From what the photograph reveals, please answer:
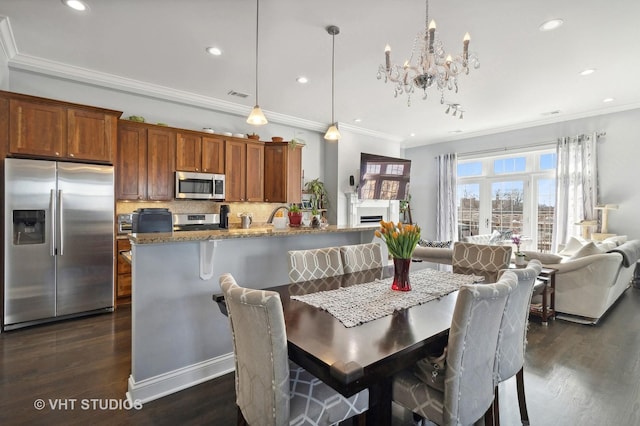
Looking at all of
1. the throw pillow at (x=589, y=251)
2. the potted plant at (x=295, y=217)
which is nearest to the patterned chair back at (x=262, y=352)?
the potted plant at (x=295, y=217)

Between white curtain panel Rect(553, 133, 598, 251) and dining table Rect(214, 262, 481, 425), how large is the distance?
17.2 ft

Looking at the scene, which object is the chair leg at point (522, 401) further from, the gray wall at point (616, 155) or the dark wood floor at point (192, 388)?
the gray wall at point (616, 155)

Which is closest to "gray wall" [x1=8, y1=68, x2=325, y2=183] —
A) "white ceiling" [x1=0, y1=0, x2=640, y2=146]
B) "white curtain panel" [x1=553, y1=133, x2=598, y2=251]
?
"white ceiling" [x1=0, y1=0, x2=640, y2=146]

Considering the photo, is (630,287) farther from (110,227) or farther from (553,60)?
(110,227)

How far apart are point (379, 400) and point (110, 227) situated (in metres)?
3.77

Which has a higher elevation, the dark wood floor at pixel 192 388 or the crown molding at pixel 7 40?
the crown molding at pixel 7 40

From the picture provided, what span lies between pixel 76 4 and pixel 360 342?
3.47 m

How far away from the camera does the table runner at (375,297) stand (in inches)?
60.0

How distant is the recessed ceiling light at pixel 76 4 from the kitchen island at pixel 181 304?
2.15 meters

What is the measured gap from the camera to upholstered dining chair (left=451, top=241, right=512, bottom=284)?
2574 millimetres

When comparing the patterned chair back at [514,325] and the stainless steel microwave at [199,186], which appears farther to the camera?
the stainless steel microwave at [199,186]

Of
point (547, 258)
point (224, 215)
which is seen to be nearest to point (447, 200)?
point (547, 258)

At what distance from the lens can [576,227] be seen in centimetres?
557

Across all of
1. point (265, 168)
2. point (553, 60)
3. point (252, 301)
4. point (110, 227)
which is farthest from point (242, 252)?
point (553, 60)
